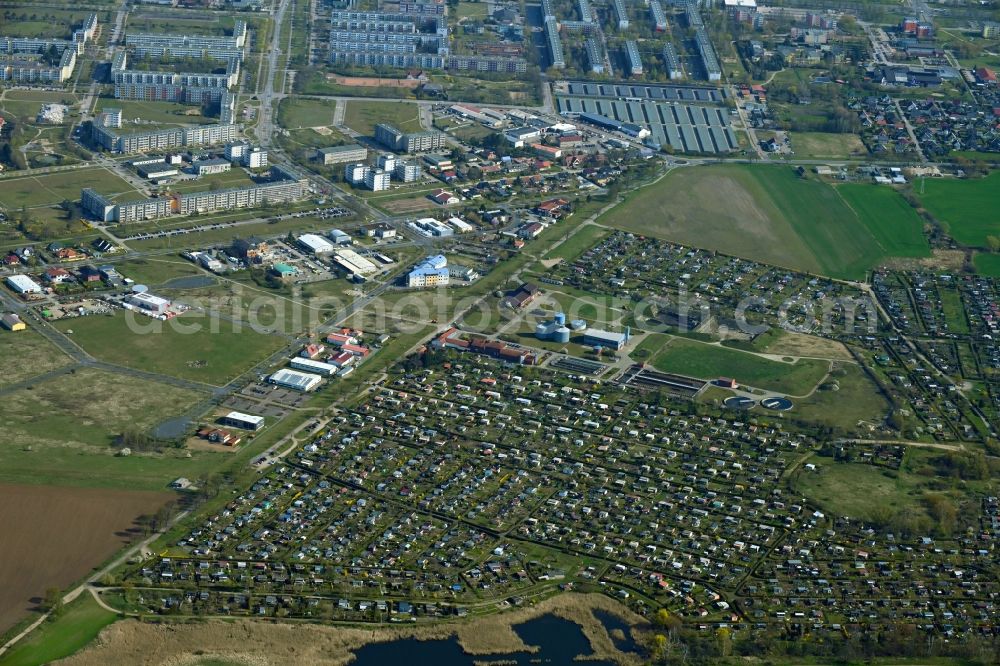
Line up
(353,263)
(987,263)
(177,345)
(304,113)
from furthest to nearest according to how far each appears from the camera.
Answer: (304,113) < (987,263) < (353,263) < (177,345)

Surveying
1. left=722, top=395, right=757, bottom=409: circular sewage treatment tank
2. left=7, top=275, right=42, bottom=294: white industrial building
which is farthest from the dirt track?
left=722, top=395, right=757, bottom=409: circular sewage treatment tank

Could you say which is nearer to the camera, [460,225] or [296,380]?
[296,380]

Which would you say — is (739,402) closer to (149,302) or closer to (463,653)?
(463,653)

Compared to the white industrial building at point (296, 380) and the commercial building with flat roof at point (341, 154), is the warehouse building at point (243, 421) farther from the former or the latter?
the commercial building with flat roof at point (341, 154)

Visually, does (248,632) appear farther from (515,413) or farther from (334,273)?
(334,273)

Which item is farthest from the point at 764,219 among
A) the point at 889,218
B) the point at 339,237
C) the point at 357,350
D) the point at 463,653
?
the point at 463,653
